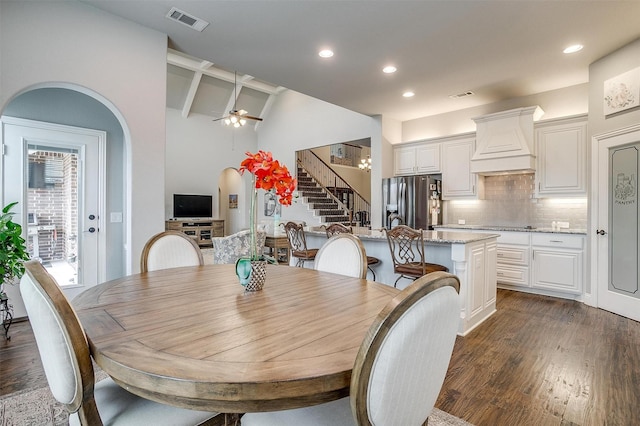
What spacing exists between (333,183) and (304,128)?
9.69 feet

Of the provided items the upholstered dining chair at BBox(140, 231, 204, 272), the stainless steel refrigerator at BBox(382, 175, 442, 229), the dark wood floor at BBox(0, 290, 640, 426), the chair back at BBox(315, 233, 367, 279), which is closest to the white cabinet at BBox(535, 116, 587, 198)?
the stainless steel refrigerator at BBox(382, 175, 442, 229)

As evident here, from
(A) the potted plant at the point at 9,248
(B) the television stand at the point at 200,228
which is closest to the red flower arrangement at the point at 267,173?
(A) the potted plant at the point at 9,248

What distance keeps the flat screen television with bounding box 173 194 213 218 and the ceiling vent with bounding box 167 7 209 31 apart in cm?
618

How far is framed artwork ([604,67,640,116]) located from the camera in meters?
3.37

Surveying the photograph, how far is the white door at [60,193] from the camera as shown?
3365mm

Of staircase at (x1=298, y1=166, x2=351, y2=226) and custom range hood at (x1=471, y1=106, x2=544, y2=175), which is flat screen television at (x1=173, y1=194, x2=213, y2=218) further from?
A: custom range hood at (x1=471, y1=106, x2=544, y2=175)

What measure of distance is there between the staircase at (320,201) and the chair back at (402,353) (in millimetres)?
7215

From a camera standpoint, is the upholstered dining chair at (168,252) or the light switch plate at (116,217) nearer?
Answer: the upholstered dining chair at (168,252)

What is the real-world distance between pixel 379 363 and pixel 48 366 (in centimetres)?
103

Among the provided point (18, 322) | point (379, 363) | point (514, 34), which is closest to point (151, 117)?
point (18, 322)

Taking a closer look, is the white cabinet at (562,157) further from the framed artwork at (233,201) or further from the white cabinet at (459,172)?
the framed artwork at (233,201)

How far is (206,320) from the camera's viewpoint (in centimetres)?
116

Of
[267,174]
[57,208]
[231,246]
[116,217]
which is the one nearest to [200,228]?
[231,246]

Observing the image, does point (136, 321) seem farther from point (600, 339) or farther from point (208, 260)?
point (208, 260)
